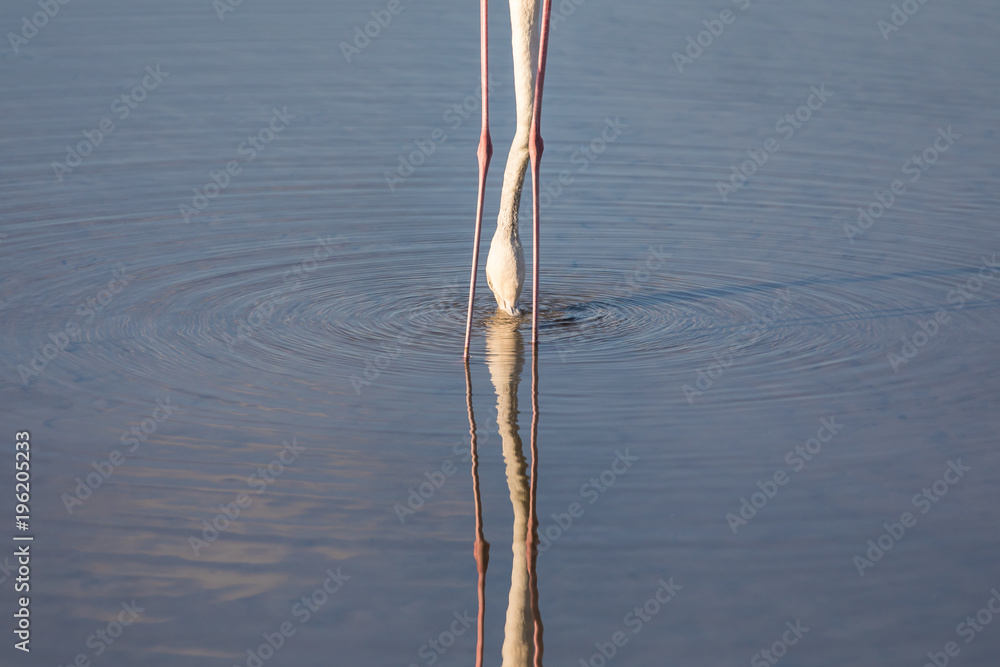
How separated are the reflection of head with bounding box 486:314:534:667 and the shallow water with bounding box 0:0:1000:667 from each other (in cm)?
2

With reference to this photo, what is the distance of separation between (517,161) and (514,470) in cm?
202

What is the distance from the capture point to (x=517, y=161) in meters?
7.05

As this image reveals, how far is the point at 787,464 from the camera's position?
18.8ft

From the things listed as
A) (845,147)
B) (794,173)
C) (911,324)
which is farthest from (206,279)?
(845,147)

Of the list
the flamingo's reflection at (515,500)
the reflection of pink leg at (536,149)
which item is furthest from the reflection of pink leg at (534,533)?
the reflection of pink leg at (536,149)

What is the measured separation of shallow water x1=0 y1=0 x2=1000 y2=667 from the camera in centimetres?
463

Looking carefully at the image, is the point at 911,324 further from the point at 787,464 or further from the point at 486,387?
the point at 486,387

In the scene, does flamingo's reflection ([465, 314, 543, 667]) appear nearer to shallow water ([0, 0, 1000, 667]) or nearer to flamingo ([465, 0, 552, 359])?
shallow water ([0, 0, 1000, 667])

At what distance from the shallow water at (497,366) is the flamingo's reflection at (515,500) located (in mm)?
19

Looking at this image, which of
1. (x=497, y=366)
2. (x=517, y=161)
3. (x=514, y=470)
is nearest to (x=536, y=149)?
(x=517, y=161)

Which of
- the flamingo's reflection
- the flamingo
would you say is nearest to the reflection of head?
the flamingo's reflection

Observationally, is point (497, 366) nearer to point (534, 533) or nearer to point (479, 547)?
point (534, 533)

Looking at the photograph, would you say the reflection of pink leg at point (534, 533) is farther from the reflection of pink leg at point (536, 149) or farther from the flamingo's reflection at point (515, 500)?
the reflection of pink leg at point (536, 149)

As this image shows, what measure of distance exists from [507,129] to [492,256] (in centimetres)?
378
